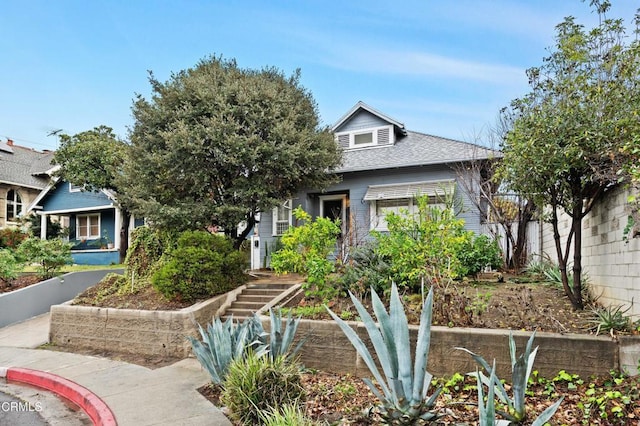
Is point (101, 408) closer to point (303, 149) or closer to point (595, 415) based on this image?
point (595, 415)

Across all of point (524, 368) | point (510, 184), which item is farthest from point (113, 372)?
point (510, 184)

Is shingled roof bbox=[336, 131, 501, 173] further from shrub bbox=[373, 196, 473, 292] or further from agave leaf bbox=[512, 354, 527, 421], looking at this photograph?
agave leaf bbox=[512, 354, 527, 421]

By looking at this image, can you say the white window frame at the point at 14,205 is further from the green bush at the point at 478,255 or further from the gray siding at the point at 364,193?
the green bush at the point at 478,255

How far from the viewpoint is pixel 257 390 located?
4.12 metres

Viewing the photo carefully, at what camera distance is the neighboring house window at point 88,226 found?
21625mm

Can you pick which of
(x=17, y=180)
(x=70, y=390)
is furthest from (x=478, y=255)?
(x=17, y=180)

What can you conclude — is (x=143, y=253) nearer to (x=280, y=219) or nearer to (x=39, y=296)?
(x=39, y=296)

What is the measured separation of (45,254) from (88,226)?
37.3 feet

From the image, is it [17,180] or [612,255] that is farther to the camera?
[17,180]

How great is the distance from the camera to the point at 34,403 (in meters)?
5.45

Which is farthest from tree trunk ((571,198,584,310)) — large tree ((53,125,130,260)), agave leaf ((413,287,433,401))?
large tree ((53,125,130,260))

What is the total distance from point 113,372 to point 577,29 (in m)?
8.58

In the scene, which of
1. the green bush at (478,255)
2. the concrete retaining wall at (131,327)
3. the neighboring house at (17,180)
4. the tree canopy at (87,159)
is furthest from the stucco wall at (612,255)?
the neighboring house at (17,180)

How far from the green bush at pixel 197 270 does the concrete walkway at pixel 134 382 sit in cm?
150
